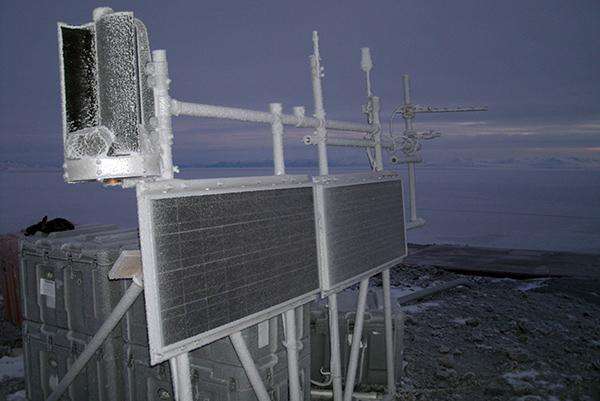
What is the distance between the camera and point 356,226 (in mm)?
5008

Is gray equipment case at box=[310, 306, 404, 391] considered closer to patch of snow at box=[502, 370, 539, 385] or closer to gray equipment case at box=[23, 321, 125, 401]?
patch of snow at box=[502, 370, 539, 385]

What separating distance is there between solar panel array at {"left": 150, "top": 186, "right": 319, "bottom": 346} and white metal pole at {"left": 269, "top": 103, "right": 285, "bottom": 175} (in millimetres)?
256

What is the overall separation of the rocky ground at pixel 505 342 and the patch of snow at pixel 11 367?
5.19 meters

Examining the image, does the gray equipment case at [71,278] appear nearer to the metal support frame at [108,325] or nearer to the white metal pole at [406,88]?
the metal support frame at [108,325]

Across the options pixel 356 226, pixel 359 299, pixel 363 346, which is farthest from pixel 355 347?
pixel 356 226

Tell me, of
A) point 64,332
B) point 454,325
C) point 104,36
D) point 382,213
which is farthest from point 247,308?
point 454,325

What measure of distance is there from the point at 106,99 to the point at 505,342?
7.43 m

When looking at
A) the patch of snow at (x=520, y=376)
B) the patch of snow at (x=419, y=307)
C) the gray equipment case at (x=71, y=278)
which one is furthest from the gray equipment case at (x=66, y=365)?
the patch of snow at (x=419, y=307)

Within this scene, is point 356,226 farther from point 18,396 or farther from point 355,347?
point 18,396

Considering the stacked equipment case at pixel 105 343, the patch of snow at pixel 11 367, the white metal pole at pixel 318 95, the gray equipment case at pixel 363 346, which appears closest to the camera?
the stacked equipment case at pixel 105 343

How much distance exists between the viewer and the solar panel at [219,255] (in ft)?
9.30

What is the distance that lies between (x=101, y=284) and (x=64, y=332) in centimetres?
88

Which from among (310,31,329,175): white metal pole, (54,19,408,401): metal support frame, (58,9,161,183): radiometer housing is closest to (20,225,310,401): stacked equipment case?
(54,19,408,401): metal support frame

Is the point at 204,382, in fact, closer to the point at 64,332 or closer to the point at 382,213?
the point at 64,332
